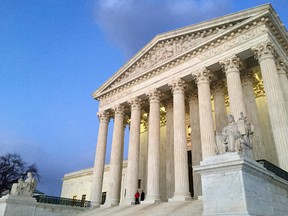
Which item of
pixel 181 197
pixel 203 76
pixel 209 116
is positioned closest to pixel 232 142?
pixel 209 116

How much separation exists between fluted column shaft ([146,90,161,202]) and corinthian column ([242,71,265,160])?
762 cm

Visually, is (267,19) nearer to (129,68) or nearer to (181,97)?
(181,97)

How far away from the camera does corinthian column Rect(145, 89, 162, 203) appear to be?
20047 millimetres

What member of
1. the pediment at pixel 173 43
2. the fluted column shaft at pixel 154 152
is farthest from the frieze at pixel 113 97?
the fluted column shaft at pixel 154 152

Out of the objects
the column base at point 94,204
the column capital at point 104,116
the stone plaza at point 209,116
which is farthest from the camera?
the column capital at point 104,116

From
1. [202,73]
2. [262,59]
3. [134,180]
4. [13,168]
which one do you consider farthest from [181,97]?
[13,168]

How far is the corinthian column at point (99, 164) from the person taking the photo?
80.9 feet

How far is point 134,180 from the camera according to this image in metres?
22.5

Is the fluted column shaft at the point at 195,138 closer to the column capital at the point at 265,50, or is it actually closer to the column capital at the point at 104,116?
the column capital at the point at 265,50

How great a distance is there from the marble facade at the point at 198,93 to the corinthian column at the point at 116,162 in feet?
0.31

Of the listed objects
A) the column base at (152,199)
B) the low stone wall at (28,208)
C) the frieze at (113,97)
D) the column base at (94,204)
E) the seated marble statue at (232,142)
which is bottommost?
the low stone wall at (28,208)

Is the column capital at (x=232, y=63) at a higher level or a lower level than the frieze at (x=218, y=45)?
lower

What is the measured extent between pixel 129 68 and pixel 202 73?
30.7ft

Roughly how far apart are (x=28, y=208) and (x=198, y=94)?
16212 millimetres
